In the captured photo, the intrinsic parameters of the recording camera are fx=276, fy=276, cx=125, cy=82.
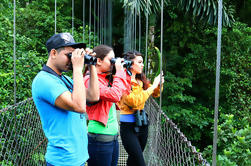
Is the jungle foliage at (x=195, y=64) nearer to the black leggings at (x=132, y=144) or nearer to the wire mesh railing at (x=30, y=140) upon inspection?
the wire mesh railing at (x=30, y=140)

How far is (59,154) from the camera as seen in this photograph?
897 mm

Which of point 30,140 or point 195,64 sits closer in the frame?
point 30,140

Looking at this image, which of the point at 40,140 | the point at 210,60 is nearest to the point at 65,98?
the point at 40,140

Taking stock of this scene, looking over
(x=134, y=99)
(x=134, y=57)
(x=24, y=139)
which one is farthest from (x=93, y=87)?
(x=24, y=139)

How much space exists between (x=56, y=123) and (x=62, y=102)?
0.08 m

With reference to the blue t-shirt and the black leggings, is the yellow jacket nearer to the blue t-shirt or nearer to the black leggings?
the black leggings

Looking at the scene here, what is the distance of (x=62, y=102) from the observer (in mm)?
856

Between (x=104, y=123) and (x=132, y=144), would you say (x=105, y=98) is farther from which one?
(x=132, y=144)

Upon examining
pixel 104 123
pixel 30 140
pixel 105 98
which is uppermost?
pixel 105 98

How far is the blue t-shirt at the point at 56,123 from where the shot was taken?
0.87 m

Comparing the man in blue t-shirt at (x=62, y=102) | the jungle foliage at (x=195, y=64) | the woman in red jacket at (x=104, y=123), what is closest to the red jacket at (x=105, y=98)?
the woman in red jacket at (x=104, y=123)

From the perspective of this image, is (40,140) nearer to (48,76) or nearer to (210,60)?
(48,76)

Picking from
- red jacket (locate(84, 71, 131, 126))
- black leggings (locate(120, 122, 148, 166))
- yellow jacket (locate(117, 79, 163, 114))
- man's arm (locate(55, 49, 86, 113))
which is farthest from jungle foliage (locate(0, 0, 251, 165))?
man's arm (locate(55, 49, 86, 113))

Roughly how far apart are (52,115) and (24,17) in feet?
14.8
